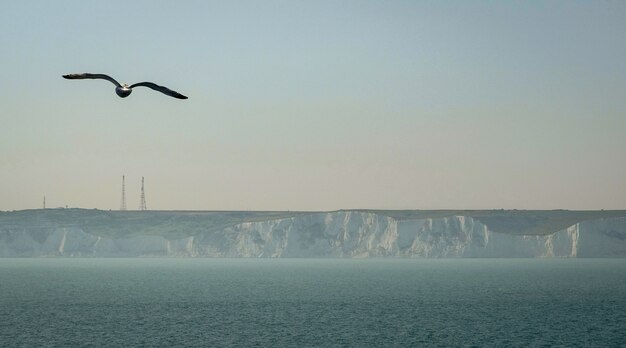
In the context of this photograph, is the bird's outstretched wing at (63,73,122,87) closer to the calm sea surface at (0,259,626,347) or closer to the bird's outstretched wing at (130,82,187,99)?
the bird's outstretched wing at (130,82,187,99)

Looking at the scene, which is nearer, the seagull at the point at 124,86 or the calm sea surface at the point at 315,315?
the seagull at the point at 124,86

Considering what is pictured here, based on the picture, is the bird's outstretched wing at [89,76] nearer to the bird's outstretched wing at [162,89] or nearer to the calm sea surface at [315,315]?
the bird's outstretched wing at [162,89]

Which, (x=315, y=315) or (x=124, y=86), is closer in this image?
(x=124, y=86)

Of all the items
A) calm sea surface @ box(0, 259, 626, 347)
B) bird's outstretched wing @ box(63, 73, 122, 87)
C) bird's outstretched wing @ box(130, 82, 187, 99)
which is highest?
bird's outstretched wing @ box(63, 73, 122, 87)

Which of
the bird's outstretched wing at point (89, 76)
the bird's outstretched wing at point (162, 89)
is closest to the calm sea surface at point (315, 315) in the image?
the bird's outstretched wing at point (89, 76)

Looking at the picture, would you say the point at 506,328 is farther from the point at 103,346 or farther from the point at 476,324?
the point at 103,346

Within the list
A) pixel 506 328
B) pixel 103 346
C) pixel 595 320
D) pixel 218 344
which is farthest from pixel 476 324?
pixel 103 346

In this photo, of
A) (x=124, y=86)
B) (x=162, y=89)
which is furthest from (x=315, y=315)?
(x=162, y=89)

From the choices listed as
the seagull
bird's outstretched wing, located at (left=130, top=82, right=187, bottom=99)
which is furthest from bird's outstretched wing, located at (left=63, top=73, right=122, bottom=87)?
bird's outstretched wing, located at (left=130, top=82, right=187, bottom=99)

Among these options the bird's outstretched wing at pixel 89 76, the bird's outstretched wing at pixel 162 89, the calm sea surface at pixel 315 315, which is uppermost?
the bird's outstretched wing at pixel 89 76

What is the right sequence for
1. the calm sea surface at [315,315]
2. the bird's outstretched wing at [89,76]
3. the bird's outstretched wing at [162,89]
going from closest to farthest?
the bird's outstretched wing at [162,89], the bird's outstretched wing at [89,76], the calm sea surface at [315,315]

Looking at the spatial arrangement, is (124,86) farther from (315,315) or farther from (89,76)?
(315,315)

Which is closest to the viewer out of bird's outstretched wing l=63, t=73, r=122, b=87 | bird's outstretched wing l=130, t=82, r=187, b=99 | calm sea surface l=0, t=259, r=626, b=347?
bird's outstretched wing l=130, t=82, r=187, b=99
